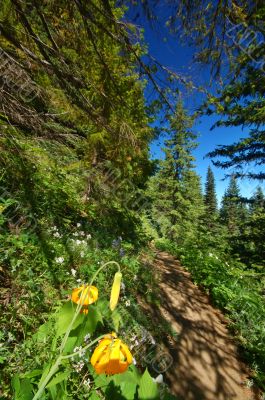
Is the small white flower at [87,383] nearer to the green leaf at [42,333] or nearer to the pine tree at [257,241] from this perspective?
the green leaf at [42,333]

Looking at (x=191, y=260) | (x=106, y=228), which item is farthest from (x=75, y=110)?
(x=191, y=260)

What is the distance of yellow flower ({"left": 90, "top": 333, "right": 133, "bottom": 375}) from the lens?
1.21m

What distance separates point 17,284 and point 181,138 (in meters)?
23.1

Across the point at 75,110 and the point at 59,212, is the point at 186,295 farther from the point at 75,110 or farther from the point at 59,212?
the point at 75,110

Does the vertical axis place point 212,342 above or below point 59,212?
below

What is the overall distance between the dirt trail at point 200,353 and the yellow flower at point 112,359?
129 inches

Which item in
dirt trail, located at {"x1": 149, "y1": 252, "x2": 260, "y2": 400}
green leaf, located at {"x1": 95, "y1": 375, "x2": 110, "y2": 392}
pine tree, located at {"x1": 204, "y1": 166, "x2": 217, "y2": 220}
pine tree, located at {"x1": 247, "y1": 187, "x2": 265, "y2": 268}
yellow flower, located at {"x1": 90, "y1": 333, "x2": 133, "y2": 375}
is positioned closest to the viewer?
yellow flower, located at {"x1": 90, "y1": 333, "x2": 133, "y2": 375}

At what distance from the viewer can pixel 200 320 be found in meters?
6.20

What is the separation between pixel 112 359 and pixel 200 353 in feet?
14.7

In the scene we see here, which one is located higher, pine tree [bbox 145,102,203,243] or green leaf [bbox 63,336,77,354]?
pine tree [bbox 145,102,203,243]

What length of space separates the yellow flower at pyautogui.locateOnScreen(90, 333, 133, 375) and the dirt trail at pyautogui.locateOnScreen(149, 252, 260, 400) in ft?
10.7

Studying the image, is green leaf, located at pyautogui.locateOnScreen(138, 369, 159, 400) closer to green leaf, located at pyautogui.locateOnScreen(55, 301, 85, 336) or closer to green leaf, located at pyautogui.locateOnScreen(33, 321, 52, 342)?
green leaf, located at pyautogui.locateOnScreen(55, 301, 85, 336)

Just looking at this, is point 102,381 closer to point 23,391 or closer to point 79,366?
point 79,366

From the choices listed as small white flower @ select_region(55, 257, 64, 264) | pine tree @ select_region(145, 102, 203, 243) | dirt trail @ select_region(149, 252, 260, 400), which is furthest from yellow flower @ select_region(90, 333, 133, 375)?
pine tree @ select_region(145, 102, 203, 243)
